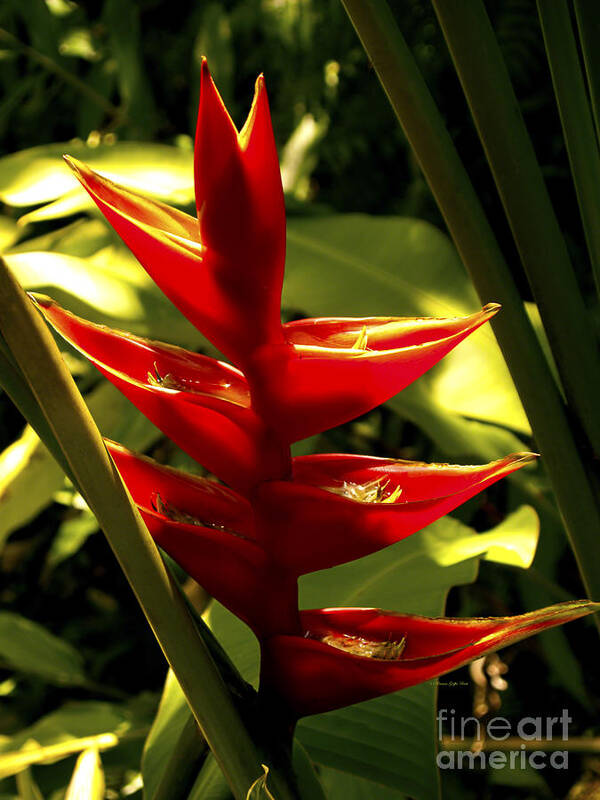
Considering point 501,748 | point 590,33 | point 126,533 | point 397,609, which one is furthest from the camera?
point 501,748

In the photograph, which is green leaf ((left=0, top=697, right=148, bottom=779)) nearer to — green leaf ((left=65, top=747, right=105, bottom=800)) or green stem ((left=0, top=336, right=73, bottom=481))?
green leaf ((left=65, top=747, right=105, bottom=800))

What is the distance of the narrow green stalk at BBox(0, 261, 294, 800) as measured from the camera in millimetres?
161

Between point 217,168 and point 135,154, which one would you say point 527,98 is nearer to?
point 135,154

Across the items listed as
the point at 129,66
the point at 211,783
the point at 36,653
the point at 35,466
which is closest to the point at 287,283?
the point at 35,466

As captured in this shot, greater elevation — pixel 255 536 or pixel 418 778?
pixel 255 536

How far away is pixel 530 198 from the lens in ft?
1.04

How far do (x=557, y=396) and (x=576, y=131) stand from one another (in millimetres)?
111

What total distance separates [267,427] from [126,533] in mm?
50

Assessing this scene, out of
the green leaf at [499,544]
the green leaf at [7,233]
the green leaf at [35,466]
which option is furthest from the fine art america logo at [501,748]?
the green leaf at [7,233]

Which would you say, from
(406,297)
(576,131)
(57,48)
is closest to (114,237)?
(406,297)

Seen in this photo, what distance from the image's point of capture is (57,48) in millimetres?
1066

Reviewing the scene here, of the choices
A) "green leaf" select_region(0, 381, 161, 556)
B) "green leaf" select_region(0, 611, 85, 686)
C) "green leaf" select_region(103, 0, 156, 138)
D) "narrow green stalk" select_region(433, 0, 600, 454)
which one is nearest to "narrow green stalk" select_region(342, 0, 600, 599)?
"narrow green stalk" select_region(433, 0, 600, 454)

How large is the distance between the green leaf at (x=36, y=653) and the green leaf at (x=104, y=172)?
42 centimetres

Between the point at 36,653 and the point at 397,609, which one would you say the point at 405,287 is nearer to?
the point at 397,609
